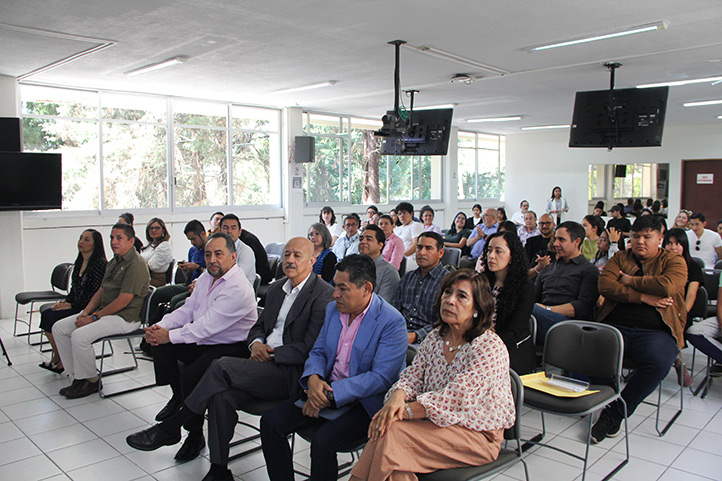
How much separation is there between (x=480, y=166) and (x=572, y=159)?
261 centimetres

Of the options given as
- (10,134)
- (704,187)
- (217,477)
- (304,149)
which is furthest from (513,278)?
(704,187)

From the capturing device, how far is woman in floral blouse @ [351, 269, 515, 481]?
2227 mm

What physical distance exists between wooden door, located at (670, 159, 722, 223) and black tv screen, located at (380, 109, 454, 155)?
865 cm

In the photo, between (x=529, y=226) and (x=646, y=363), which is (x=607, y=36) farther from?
(x=646, y=363)

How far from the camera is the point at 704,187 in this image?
1407 centimetres

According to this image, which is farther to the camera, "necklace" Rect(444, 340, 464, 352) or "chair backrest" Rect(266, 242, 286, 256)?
"chair backrest" Rect(266, 242, 286, 256)

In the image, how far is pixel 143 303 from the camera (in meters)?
4.73

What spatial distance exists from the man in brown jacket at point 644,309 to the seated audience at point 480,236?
3.57m

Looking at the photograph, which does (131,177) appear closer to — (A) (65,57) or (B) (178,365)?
(A) (65,57)

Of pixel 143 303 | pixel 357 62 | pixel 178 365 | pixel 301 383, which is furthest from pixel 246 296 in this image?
pixel 357 62

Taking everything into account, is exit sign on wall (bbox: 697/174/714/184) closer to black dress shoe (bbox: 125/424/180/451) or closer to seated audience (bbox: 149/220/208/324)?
seated audience (bbox: 149/220/208/324)

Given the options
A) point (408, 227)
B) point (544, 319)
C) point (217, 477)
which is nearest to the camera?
point (217, 477)

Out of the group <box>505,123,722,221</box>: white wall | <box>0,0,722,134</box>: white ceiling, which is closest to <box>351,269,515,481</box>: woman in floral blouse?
<box>0,0,722,134</box>: white ceiling

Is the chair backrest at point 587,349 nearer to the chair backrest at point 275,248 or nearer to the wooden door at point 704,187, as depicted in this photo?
the chair backrest at point 275,248
